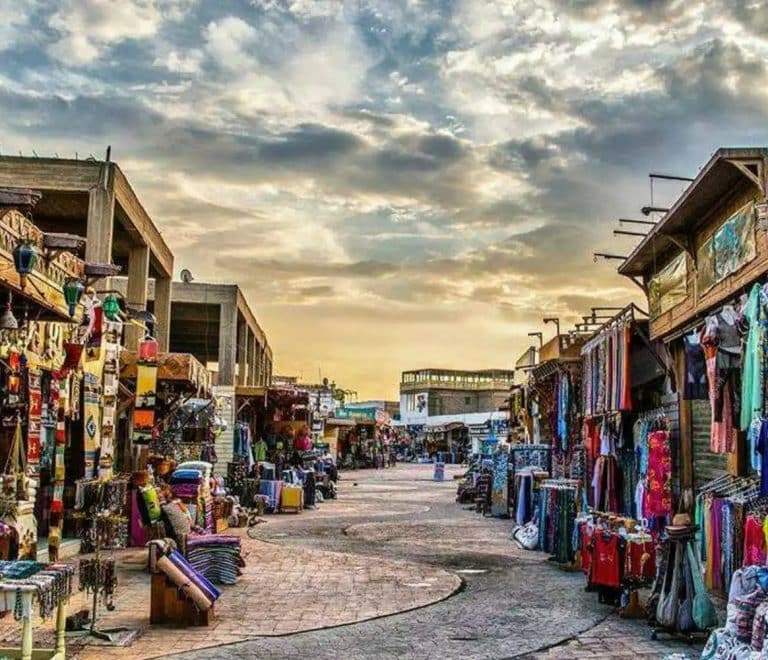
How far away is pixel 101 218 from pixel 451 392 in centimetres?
6494

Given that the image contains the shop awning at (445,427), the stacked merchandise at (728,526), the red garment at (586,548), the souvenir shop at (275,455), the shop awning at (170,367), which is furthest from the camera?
the shop awning at (445,427)

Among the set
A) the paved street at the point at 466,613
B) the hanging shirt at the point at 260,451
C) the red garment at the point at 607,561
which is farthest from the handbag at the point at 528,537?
the hanging shirt at the point at 260,451

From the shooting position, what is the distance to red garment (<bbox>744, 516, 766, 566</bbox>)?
7788 mm

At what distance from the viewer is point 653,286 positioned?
1323cm

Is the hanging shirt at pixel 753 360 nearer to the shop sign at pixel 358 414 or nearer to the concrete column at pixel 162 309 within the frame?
the concrete column at pixel 162 309

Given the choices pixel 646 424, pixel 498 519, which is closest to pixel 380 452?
pixel 498 519

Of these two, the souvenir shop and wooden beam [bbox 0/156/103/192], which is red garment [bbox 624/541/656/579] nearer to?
wooden beam [bbox 0/156/103/192]

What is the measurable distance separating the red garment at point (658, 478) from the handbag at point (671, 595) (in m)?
2.94

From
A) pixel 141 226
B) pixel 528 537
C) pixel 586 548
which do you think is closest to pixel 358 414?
pixel 141 226

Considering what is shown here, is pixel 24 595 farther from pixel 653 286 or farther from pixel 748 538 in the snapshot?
pixel 653 286

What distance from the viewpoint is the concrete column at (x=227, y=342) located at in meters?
26.3

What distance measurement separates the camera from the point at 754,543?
7953mm

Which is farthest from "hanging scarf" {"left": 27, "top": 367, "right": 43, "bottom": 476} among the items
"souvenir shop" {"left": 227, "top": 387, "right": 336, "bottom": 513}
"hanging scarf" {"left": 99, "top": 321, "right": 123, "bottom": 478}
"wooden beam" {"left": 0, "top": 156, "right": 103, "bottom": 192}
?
"souvenir shop" {"left": 227, "top": 387, "right": 336, "bottom": 513}

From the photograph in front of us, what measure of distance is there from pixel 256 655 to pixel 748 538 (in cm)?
472
